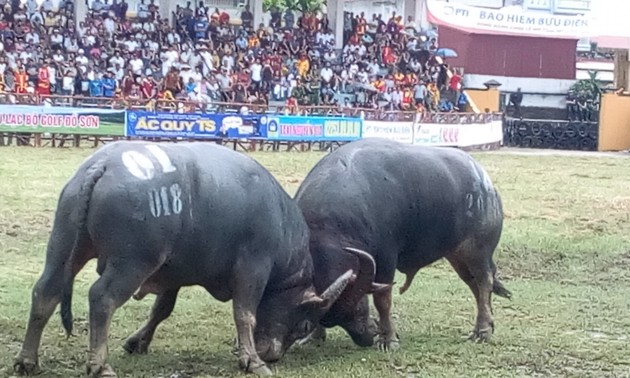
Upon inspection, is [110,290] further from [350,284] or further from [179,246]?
[350,284]

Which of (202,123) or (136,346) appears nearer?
(136,346)

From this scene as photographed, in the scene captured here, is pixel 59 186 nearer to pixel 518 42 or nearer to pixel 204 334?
pixel 204 334

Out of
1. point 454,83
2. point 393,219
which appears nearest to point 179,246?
point 393,219

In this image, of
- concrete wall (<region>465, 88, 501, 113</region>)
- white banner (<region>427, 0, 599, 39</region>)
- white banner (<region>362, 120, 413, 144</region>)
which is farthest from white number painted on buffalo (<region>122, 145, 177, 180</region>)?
white banner (<region>427, 0, 599, 39</region>)

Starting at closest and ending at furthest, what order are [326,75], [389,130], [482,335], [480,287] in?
1. [482,335]
2. [480,287]
3. [389,130]
4. [326,75]

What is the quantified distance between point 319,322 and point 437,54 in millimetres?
33762

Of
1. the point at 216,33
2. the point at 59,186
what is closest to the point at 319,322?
the point at 59,186

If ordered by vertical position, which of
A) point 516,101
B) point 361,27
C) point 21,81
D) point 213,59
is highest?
point 361,27

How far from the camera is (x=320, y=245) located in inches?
343

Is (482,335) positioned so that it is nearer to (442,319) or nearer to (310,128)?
(442,319)

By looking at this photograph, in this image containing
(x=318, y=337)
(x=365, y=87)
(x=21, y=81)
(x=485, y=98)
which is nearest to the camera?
(x=318, y=337)

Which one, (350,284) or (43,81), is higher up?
(43,81)

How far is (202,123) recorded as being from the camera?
91.8 ft

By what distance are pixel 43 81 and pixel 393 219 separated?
21.9 meters
